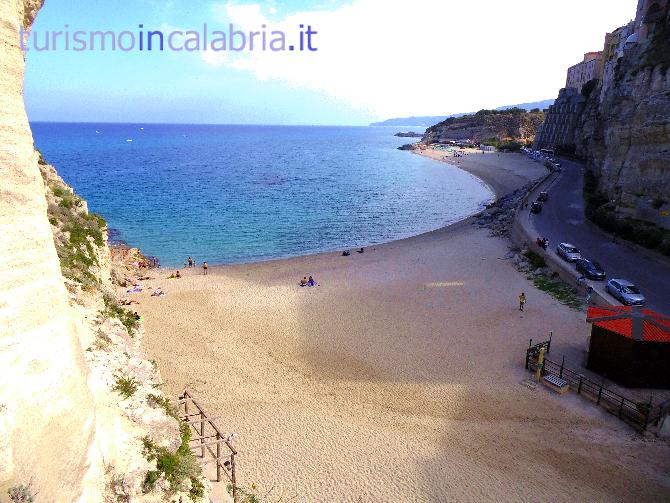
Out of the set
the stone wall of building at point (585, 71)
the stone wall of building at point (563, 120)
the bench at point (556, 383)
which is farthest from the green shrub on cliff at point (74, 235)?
the stone wall of building at point (585, 71)

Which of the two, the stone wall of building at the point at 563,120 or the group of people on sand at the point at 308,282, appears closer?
the group of people on sand at the point at 308,282

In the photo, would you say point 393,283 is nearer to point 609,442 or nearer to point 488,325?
point 488,325

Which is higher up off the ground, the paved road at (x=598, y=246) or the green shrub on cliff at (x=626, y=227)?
the green shrub on cliff at (x=626, y=227)

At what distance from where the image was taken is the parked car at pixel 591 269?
23031 millimetres

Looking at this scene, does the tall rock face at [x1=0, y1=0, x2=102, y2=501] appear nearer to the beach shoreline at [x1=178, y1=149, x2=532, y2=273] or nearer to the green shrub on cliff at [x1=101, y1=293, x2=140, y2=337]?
the green shrub on cliff at [x1=101, y1=293, x2=140, y2=337]

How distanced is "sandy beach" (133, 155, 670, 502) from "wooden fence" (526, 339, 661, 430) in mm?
400

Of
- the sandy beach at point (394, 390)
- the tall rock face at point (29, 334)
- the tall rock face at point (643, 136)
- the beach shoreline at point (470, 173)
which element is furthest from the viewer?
the beach shoreline at point (470, 173)

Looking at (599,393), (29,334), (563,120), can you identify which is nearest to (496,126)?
(563,120)

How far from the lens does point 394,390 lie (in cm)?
1534

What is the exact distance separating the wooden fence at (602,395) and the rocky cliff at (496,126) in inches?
4642

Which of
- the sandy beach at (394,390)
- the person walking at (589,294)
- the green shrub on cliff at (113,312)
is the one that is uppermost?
the green shrub on cliff at (113,312)

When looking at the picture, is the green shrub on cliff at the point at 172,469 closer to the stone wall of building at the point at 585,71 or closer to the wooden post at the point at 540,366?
the wooden post at the point at 540,366

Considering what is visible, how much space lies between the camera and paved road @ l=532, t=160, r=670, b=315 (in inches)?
859

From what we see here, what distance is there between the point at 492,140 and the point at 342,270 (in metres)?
114
